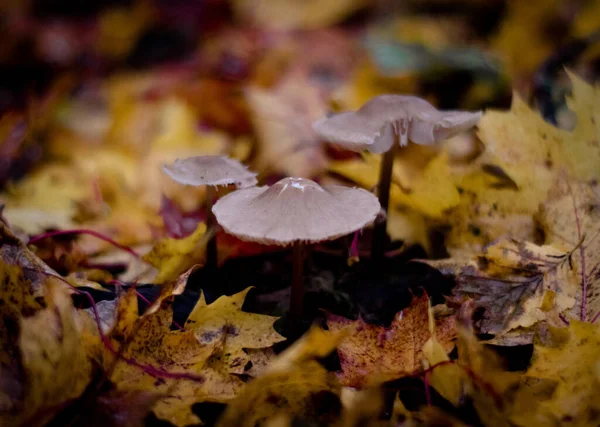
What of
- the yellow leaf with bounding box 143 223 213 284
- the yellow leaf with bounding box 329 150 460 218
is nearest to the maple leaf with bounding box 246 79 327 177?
the yellow leaf with bounding box 329 150 460 218

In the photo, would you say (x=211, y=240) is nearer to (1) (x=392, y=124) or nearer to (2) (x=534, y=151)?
(1) (x=392, y=124)

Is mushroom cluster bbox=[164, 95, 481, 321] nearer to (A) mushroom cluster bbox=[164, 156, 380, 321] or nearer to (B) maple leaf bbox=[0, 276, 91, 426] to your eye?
(A) mushroom cluster bbox=[164, 156, 380, 321]

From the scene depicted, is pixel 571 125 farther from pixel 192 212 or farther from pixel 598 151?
pixel 192 212

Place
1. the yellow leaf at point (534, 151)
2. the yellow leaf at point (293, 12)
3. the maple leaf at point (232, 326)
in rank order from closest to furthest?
the maple leaf at point (232, 326) < the yellow leaf at point (534, 151) < the yellow leaf at point (293, 12)

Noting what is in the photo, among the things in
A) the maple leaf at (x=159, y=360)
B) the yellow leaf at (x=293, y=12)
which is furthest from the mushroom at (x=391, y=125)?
the yellow leaf at (x=293, y=12)

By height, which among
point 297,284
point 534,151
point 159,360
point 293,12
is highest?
point 293,12

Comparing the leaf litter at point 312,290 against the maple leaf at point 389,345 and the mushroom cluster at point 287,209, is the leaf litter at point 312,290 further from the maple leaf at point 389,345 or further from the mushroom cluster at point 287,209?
the mushroom cluster at point 287,209

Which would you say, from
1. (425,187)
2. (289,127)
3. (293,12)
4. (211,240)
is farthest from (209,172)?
(293,12)
